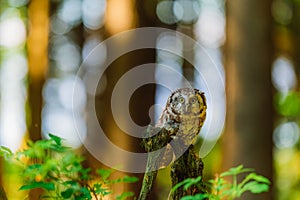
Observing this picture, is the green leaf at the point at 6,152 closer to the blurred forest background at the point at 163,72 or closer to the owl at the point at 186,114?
the owl at the point at 186,114

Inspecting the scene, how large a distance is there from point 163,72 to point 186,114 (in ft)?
28.8

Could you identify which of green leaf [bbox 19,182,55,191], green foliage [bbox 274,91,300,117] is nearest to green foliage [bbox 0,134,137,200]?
green leaf [bbox 19,182,55,191]

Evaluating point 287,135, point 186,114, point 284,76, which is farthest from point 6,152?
point 287,135

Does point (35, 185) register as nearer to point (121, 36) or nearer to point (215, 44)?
point (121, 36)

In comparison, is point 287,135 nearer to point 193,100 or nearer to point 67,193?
point 193,100

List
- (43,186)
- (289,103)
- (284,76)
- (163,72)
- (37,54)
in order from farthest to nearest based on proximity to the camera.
Result: (284,76), (289,103), (163,72), (37,54), (43,186)

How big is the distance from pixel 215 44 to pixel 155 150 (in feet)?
35.6

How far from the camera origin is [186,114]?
4.70ft

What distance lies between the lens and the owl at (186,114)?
1.44m

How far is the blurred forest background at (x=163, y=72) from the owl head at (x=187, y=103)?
1.71m

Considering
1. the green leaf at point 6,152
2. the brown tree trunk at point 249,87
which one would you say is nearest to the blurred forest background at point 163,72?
the brown tree trunk at point 249,87

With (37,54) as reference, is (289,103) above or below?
below

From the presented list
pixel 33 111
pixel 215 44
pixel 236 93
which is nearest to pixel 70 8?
pixel 215 44

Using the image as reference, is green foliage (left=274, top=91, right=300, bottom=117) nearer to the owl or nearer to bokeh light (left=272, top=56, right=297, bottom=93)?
bokeh light (left=272, top=56, right=297, bottom=93)
